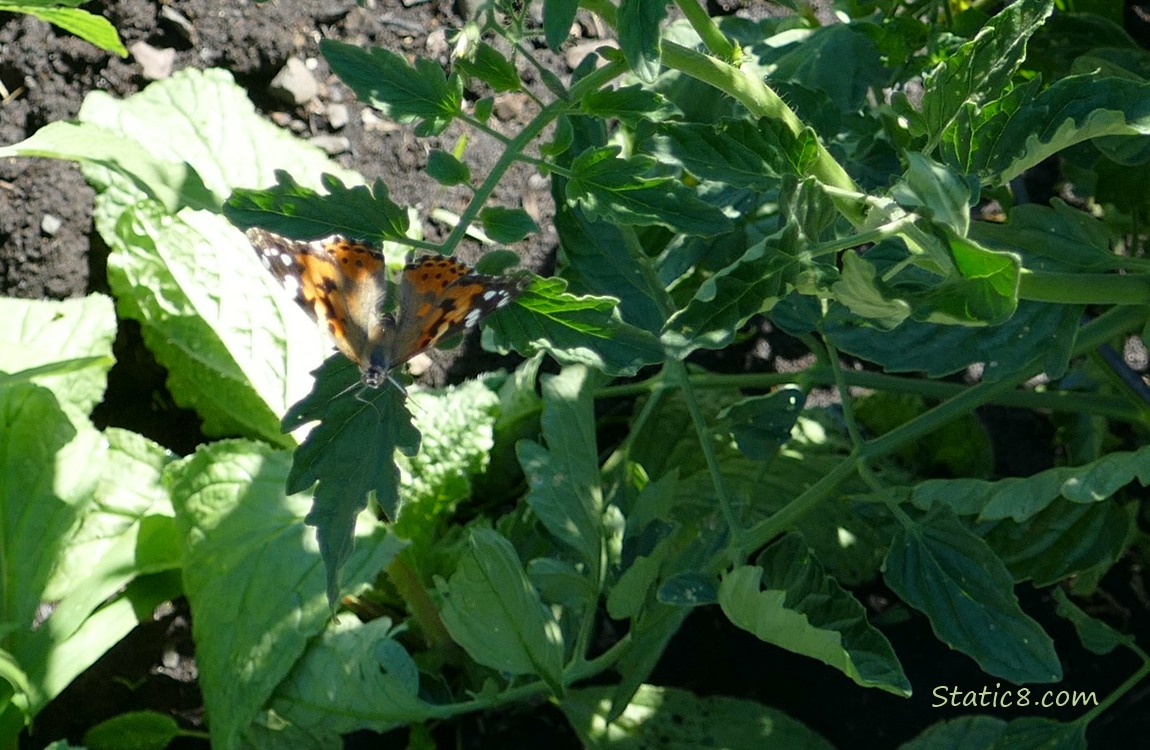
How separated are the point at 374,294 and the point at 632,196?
34 cm

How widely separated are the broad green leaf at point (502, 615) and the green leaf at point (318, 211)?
540mm

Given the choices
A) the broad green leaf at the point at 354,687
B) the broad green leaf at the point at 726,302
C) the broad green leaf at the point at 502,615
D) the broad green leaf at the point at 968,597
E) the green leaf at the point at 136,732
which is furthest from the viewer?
the green leaf at the point at 136,732

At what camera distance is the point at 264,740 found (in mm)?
1750

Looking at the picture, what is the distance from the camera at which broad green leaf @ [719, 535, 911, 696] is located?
1233 mm

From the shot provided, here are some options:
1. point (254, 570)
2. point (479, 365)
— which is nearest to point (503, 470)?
point (479, 365)

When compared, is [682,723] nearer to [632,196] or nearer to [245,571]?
[245,571]

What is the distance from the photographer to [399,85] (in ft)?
3.65

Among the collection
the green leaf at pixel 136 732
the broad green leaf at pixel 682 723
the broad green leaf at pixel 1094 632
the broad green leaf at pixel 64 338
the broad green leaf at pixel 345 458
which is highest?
the broad green leaf at pixel 345 458

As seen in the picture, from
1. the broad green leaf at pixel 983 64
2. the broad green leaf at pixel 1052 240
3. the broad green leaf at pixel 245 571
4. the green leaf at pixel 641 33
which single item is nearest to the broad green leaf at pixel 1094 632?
the broad green leaf at pixel 1052 240

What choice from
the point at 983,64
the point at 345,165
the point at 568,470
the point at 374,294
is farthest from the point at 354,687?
the point at 983,64

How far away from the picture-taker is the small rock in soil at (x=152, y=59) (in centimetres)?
223

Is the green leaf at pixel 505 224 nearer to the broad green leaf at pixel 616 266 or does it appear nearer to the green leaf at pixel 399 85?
the green leaf at pixel 399 85

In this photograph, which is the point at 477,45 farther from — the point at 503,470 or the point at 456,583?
the point at 503,470

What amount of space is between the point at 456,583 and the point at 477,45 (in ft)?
2.50
